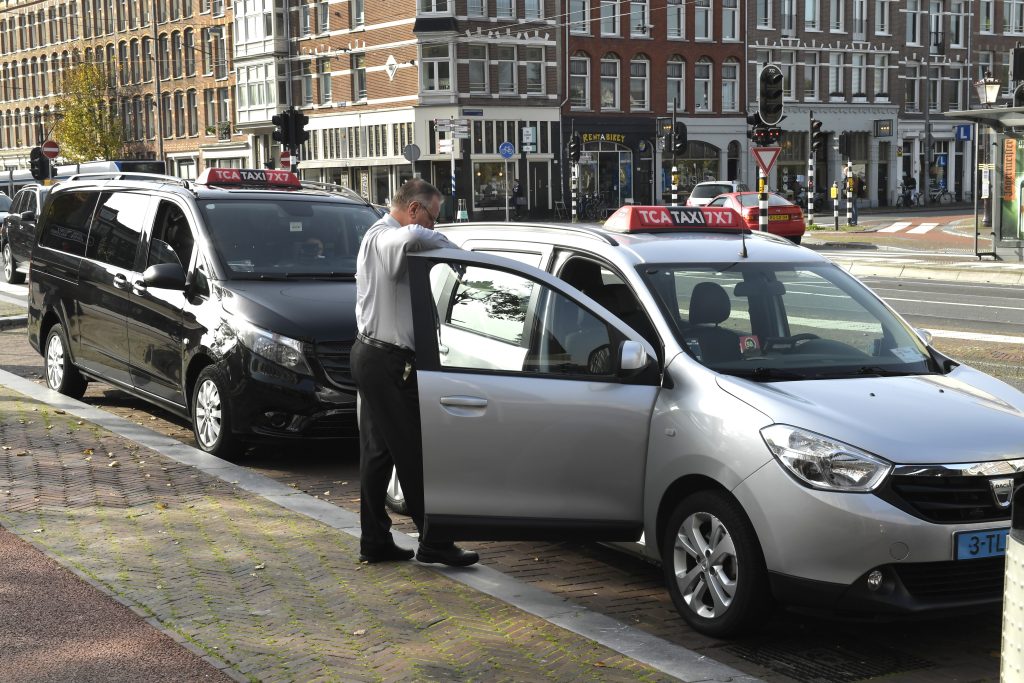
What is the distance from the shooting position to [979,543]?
470 centimetres

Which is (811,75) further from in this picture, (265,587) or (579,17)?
(265,587)

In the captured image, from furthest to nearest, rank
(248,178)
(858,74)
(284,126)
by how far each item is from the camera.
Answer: (858,74) → (284,126) → (248,178)

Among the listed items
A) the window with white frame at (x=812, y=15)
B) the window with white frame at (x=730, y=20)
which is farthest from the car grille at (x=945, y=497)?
the window with white frame at (x=812, y=15)

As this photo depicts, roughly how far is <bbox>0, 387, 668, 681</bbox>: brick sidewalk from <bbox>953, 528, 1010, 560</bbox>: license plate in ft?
3.83

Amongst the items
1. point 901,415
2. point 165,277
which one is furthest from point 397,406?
point 165,277

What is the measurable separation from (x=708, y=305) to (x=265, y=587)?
229 centimetres

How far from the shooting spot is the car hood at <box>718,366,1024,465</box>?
4754 mm

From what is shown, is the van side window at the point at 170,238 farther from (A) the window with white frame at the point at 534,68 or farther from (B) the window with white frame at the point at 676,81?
(B) the window with white frame at the point at 676,81

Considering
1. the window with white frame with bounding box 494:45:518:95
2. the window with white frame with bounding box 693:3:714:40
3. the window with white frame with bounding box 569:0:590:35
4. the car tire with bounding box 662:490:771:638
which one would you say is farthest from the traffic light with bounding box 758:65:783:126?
the window with white frame with bounding box 693:3:714:40

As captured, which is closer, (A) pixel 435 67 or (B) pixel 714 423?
(B) pixel 714 423

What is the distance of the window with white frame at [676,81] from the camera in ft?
205

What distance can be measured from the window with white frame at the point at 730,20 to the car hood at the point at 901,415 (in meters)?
61.0

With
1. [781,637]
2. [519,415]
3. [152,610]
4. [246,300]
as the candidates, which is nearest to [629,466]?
[519,415]

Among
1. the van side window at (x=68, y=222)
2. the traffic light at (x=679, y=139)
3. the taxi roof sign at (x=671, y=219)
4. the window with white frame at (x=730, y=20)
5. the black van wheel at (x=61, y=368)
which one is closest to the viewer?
the taxi roof sign at (x=671, y=219)
